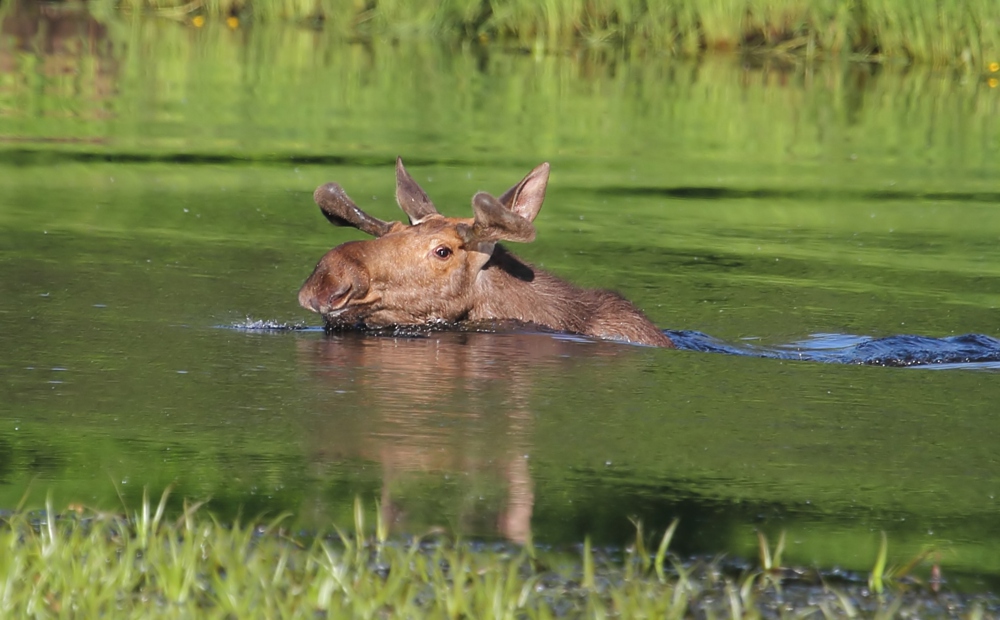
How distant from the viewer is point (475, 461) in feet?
19.6

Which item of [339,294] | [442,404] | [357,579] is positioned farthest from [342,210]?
[357,579]

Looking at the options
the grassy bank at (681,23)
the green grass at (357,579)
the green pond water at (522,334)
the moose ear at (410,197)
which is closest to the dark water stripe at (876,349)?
the green pond water at (522,334)

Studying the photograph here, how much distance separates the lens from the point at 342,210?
873 cm

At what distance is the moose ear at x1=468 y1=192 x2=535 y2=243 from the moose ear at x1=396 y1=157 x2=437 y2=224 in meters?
0.47

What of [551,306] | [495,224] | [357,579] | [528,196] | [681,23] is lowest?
[357,579]

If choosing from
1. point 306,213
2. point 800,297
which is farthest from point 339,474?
point 306,213

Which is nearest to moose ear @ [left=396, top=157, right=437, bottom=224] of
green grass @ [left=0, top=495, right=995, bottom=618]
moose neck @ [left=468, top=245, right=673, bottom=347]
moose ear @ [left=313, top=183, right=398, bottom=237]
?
moose ear @ [left=313, top=183, right=398, bottom=237]

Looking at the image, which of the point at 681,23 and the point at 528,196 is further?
the point at 681,23

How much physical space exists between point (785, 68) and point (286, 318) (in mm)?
15958

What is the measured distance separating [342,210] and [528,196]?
3.07 feet

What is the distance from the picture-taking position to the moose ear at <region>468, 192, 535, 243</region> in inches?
320

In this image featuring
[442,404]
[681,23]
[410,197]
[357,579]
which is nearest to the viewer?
[357,579]

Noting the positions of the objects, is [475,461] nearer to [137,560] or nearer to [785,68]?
[137,560]

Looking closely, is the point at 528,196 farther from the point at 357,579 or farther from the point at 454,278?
the point at 357,579
